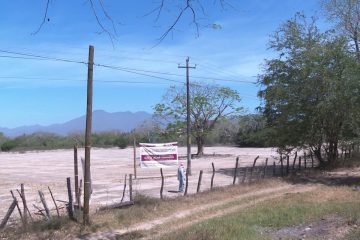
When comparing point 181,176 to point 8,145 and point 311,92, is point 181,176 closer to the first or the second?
point 311,92

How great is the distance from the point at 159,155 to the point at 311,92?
982 cm

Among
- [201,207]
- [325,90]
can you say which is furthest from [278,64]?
[201,207]

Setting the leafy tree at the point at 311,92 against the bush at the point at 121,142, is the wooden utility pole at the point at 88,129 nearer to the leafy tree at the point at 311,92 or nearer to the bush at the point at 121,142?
the leafy tree at the point at 311,92

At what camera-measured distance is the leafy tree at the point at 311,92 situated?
28.9 m

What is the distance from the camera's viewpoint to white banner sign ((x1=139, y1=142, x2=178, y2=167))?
87.2ft

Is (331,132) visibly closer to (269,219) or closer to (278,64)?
(278,64)

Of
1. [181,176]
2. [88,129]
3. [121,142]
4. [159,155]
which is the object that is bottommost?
[181,176]

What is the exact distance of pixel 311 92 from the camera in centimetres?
3059

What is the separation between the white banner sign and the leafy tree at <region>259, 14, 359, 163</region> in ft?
27.2

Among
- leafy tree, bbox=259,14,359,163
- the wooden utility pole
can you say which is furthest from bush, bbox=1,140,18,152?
the wooden utility pole

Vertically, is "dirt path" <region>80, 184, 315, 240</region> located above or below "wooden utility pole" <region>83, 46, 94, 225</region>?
below

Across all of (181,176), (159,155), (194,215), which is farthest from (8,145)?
(194,215)

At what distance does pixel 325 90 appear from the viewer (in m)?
29.7

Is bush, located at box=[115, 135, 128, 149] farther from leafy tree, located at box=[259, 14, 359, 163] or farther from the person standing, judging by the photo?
the person standing
